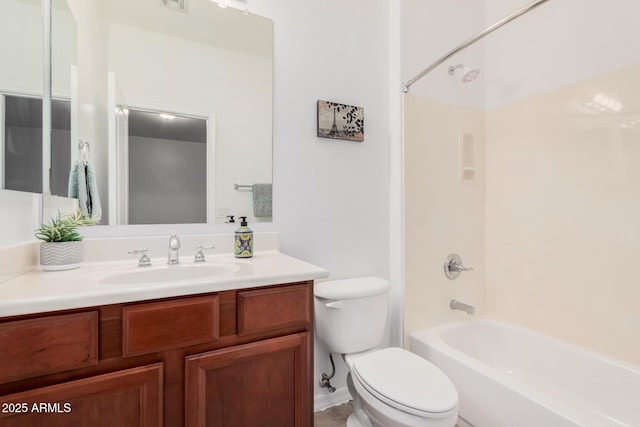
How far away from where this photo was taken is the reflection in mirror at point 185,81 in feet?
4.33

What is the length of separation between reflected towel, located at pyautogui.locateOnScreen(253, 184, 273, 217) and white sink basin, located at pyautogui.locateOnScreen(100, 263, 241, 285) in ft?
1.17

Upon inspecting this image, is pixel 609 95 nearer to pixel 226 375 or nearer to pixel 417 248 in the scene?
pixel 417 248

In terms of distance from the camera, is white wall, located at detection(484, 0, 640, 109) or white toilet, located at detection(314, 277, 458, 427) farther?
white wall, located at detection(484, 0, 640, 109)

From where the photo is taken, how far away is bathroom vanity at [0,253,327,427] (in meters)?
0.76

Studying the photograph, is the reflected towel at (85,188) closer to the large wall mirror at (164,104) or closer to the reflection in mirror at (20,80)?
the large wall mirror at (164,104)

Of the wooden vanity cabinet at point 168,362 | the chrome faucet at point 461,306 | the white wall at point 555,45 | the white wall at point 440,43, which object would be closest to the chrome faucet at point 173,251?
the wooden vanity cabinet at point 168,362

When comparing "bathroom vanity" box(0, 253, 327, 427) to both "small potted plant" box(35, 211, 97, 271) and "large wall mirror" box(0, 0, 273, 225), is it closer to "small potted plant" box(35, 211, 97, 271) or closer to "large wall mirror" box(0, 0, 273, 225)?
"small potted plant" box(35, 211, 97, 271)

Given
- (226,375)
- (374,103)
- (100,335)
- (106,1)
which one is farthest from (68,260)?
(374,103)

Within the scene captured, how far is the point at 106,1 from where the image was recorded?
4.34 ft

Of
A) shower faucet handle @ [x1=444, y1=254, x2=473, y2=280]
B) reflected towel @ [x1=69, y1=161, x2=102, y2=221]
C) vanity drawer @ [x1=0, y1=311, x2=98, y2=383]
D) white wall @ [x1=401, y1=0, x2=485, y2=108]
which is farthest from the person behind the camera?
shower faucet handle @ [x1=444, y1=254, x2=473, y2=280]

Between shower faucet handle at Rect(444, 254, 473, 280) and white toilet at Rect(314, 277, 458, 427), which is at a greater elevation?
shower faucet handle at Rect(444, 254, 473, 280)

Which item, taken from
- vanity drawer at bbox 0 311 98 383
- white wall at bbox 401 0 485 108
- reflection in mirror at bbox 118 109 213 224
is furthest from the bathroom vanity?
white wall at bbox 401 0 485 108

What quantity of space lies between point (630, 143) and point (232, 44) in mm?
2024

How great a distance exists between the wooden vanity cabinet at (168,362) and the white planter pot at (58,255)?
0.43 metres
